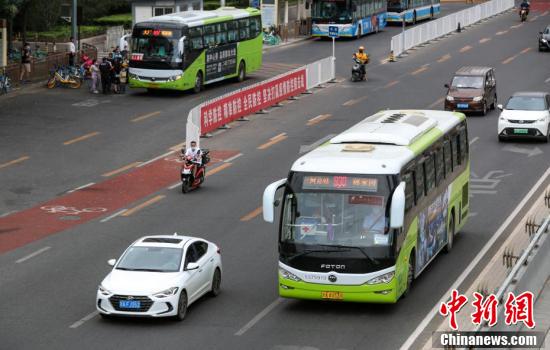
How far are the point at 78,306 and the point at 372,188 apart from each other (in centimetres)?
637

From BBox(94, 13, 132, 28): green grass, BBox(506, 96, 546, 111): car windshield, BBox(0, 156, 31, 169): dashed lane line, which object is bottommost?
BBox(0, 156, 31, 169): dashed lane line

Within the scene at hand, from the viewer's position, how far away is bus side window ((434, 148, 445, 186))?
28.6 m

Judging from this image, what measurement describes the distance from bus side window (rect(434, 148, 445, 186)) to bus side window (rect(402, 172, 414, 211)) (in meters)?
2.62

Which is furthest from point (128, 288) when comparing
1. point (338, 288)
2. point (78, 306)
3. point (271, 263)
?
point (271, 263)

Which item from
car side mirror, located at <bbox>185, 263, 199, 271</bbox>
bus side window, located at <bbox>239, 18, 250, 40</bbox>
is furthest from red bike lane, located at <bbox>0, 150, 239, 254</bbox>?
bus side window, located at <bbox>239, 18, 250, 40</bbox>

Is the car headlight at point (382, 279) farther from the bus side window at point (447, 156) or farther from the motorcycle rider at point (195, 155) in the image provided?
the motorcycle rider at point (195, 155)

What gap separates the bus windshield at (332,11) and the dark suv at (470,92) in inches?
1152

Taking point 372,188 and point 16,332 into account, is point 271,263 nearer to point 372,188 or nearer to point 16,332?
point 372,188

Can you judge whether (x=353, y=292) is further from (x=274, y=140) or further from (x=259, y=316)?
(x=274, y=140)

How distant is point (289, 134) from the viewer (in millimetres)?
48375

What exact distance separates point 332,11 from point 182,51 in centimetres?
2606

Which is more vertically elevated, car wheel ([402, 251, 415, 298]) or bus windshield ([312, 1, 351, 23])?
bus windshield ([312, 1, 351, 23])

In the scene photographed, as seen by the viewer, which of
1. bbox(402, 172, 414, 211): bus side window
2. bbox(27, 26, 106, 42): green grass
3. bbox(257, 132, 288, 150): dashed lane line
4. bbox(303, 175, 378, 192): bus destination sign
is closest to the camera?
bbox(303, 175, 378, 192): bus destination sign

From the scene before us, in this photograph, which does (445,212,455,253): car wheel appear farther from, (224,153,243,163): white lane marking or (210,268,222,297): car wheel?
(224,153,243,163): white lane marking
